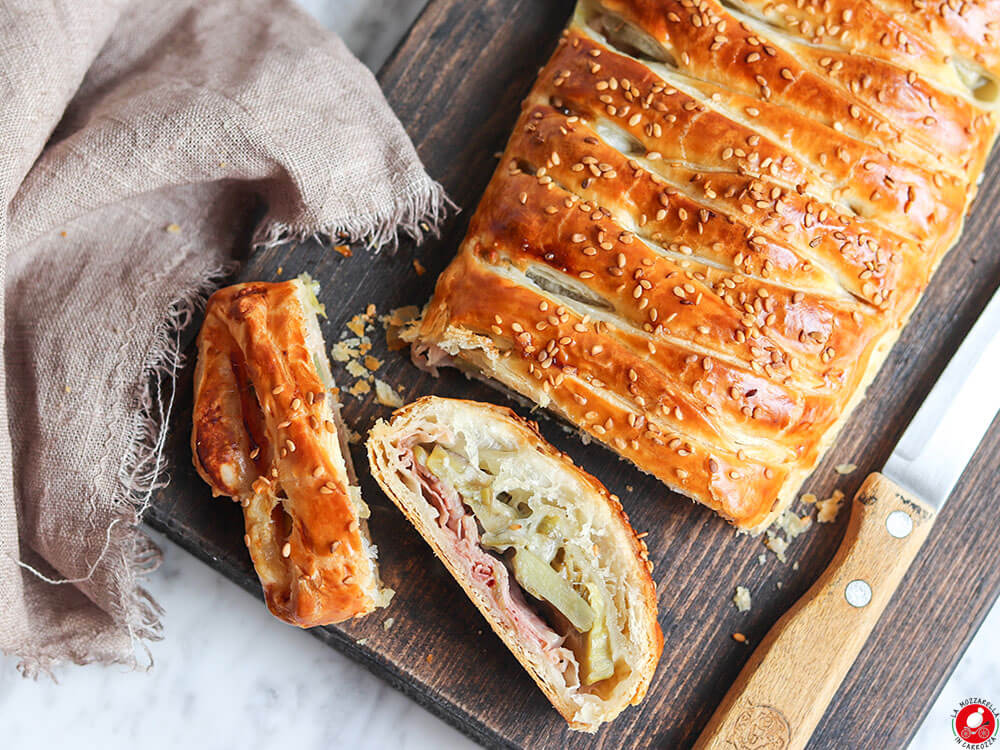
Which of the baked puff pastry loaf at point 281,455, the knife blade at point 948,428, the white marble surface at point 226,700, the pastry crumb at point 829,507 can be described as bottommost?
the white marble surface at point 226,700

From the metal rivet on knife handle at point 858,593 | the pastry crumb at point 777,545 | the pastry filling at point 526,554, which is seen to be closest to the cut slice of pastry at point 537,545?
the pastry filling at point 526,554

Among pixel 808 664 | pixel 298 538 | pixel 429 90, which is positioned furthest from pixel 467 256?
pixel 808 664

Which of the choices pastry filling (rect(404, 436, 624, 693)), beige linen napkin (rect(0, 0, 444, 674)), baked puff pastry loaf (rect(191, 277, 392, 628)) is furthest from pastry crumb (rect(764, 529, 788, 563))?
beige linen napkin (rect(0, 0, 444, 674))

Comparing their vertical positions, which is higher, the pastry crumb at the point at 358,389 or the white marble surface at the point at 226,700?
the pastry crumb at the point at 358,389

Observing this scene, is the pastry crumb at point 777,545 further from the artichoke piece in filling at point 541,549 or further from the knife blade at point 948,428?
the artichoke piece in filling at point 541,549

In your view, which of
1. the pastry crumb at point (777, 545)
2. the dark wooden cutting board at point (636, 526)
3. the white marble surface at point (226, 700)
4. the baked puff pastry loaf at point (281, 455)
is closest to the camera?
the baked puff pastry loaf at point (281, 455)

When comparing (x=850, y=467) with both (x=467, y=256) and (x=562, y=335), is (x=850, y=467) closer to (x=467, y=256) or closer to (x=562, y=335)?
(x=562, y=335)

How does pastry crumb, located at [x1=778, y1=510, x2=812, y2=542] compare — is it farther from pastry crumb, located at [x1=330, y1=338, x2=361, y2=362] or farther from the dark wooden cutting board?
pastry crumb, located at [x1=330, y1=338, x2=361, y2=362]
